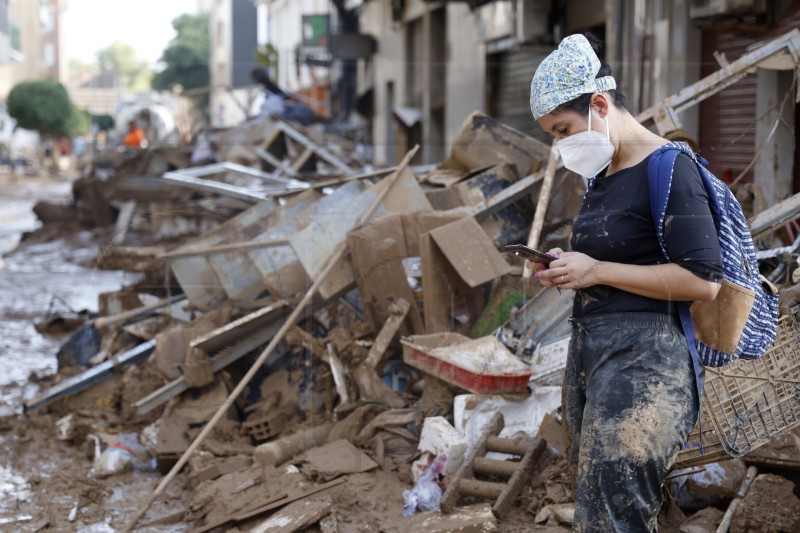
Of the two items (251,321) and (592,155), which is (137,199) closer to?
(251,321)

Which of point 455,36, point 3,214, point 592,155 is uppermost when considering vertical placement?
point 455,36

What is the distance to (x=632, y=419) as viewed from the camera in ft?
7.90

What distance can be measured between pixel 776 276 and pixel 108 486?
11.7 ft


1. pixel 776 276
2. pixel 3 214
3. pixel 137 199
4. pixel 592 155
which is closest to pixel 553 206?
pixel 776 276

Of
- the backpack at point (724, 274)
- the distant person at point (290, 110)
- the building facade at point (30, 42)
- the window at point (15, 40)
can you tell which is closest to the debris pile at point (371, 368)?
the backpack at point (724, 274)

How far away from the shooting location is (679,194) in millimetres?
2342

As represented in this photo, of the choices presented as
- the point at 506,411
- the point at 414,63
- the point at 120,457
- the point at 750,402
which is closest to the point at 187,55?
the point at 414,63

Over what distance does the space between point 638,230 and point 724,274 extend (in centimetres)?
25

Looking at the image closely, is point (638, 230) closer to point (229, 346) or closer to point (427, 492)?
point (427, 492)

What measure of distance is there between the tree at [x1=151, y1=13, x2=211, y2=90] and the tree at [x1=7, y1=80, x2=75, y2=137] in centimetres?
1283

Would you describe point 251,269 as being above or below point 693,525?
above

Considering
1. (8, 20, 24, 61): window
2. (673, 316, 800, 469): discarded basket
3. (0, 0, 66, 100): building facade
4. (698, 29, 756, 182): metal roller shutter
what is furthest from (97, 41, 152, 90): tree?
(673, 316, 800, 469): discarded basket

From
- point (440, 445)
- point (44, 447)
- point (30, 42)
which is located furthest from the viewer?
point (30, 42)

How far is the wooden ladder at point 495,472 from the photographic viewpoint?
13.0 ft
